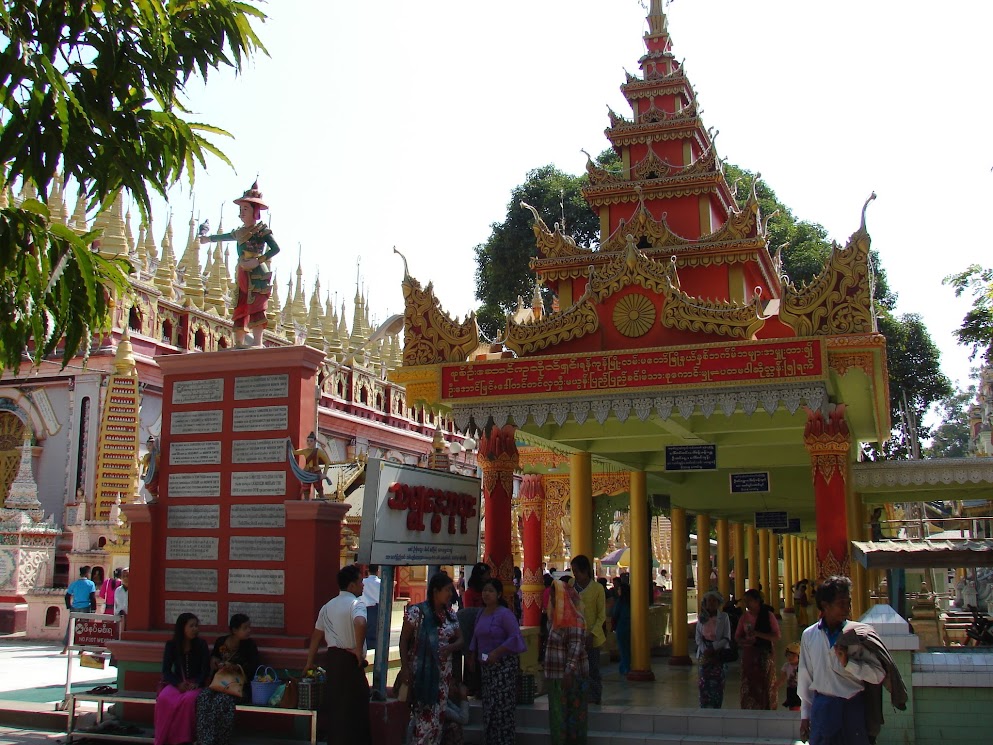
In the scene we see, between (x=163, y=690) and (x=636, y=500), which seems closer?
(x=163, y=690)

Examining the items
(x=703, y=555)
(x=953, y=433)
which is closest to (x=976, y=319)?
(x=703, y=555)

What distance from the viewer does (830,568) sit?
10305mm

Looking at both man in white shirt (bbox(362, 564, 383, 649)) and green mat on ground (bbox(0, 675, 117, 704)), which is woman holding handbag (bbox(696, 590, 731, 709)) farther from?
green mat on ground (bbox(0, 675, 117, 704))

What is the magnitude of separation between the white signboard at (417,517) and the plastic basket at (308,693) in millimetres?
1260

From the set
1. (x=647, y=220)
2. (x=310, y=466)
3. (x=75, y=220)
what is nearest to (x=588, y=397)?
(x=310, y=466)

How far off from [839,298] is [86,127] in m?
6.84

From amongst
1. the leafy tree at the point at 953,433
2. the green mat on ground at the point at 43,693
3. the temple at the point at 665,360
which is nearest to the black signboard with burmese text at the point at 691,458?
the temple at the point at 665,360

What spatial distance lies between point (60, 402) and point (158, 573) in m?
13.9

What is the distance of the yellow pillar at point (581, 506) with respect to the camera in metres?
13.7

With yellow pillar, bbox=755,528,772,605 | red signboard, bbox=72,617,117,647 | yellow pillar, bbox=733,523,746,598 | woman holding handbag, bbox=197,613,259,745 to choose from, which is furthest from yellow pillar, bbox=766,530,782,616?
woman holding handbag, bbox=197,613,259,745

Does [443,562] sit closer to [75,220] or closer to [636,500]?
[636,500]

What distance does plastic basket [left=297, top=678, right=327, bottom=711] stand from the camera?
341 inches

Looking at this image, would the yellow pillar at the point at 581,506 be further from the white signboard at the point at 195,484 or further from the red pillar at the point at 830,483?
the white signboard at the point at 195,484

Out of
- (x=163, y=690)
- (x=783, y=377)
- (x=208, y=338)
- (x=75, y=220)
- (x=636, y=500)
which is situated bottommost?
(x=163, y=690)
